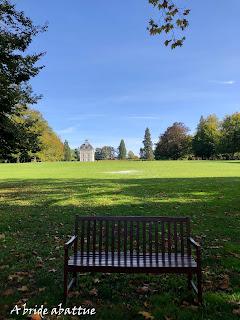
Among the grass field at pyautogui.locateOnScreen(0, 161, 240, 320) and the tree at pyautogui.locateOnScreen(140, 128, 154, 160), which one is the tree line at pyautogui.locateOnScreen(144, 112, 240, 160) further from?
the grass field at pyautogui.locateOnScreen(0, 161, 240, 320)

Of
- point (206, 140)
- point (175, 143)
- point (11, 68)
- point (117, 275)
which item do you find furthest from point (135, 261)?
point (175, 143)

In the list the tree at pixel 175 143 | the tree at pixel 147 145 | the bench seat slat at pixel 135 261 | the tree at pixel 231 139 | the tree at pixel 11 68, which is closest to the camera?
the bench seat slat at pixel 135 261

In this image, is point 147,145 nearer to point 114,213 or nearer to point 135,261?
point 114,213

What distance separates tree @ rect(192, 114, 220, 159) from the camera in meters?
122

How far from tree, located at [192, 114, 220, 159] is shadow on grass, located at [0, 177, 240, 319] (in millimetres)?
104621

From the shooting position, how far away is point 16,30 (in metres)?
19.1

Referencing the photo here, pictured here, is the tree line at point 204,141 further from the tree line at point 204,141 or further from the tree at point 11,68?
the tree at point 11,68

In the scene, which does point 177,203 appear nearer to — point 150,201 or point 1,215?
point 150,201

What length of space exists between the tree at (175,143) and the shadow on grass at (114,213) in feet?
373

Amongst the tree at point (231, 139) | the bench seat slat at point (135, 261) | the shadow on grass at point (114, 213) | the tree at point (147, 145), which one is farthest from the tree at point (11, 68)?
the tree at point (147, 145)

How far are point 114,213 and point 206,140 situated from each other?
11400 cm

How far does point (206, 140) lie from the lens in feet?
404

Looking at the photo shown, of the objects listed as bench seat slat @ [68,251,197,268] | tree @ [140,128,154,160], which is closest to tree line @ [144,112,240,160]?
tree @ [140,128,154,160]

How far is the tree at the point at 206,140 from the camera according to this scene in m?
122
